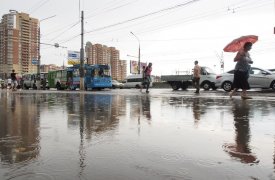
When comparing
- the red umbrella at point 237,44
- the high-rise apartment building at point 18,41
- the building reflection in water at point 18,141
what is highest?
the high-rise apartment building at point 18,41

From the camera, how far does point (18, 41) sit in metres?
58.5

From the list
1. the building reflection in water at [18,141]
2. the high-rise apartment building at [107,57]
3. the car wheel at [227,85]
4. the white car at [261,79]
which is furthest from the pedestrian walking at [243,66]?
the high-rise apartment building at [107,57]

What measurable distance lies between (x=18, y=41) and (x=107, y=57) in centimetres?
3777

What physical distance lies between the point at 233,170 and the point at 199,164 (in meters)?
0.31

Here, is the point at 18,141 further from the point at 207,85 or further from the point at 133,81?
the point at 133,81

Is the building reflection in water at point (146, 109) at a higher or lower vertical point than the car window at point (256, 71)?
lower

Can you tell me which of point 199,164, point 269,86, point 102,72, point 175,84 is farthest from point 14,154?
point 102,72

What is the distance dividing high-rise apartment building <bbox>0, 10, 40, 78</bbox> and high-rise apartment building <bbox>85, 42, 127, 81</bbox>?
14309 mm

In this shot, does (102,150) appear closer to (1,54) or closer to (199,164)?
(199,164)

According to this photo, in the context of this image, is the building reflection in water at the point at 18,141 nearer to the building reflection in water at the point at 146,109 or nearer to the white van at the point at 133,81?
the building reflection in water at the point at 146,109

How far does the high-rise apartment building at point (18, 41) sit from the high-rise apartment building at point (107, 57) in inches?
563

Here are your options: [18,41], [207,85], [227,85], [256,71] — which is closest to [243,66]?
[256,71]

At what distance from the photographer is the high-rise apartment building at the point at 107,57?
8652 cm

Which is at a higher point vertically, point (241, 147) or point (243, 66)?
point (243, 66)
